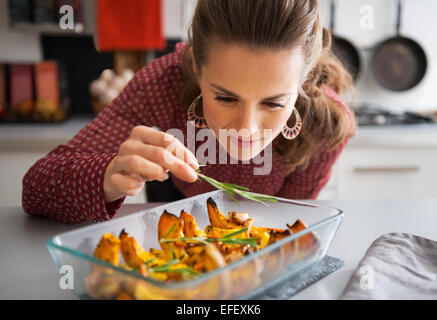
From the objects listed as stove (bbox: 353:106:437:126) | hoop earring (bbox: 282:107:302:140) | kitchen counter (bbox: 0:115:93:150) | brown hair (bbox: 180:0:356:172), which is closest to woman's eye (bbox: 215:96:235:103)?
brown hair (bbox: 180:0:356:172)

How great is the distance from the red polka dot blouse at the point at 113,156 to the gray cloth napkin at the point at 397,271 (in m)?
0.50

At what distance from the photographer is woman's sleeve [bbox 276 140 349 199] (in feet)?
4.73

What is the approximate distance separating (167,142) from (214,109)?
0.24 meters

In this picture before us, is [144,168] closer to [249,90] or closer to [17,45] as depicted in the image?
[249,90]

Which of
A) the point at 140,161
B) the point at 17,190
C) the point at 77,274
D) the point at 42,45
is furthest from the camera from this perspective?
the point at 42,45

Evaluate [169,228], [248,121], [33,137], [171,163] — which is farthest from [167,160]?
[33,137]

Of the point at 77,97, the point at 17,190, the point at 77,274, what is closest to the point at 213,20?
the point at 77,274

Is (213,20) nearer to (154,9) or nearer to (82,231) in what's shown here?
(82,231)

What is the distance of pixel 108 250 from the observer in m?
0.61

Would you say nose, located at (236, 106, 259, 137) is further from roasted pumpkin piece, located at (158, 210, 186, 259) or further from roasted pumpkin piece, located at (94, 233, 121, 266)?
roasted pumpkin piece, located at (94, 233, 121, 266)

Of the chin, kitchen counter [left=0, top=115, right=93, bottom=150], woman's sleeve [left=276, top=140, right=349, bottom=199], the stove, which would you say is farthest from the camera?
the stove

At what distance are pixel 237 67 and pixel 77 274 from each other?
0.49 metres

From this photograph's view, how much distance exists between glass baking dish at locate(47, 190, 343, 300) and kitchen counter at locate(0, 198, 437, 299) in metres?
0.07

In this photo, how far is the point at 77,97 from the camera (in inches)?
108
